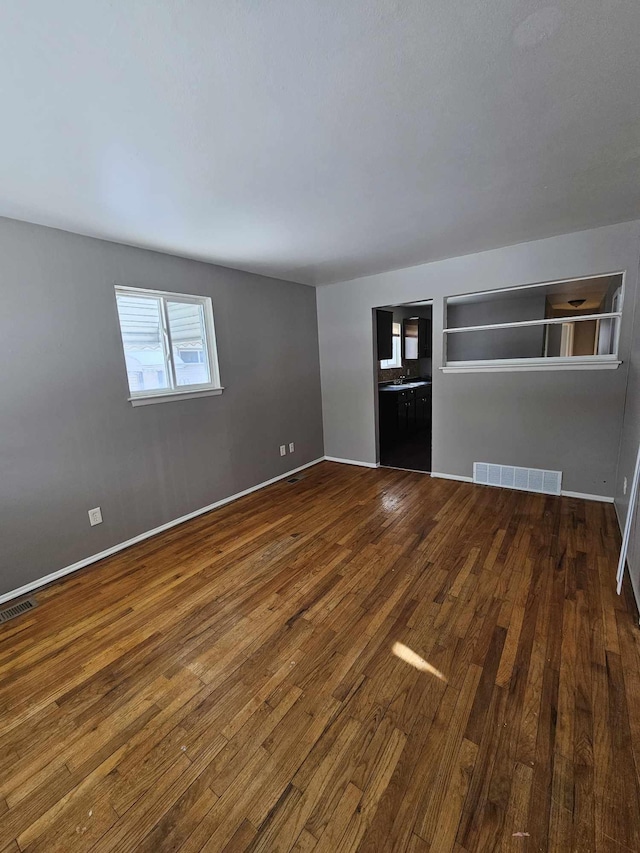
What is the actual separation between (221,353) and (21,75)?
251 centimetres

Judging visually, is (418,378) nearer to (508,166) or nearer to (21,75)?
(508,166)

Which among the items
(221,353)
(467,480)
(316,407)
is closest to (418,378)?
(316,407)

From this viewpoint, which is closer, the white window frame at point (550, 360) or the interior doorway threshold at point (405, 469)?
the white window frame at point (550, 360)

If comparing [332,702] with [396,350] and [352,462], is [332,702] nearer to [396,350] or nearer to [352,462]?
[352,462]

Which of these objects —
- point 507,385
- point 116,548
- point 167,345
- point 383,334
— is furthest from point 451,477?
point 116,548

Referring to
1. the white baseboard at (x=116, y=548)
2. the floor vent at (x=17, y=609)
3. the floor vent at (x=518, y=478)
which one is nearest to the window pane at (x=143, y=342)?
the white baseboard at (x=116, y=548)

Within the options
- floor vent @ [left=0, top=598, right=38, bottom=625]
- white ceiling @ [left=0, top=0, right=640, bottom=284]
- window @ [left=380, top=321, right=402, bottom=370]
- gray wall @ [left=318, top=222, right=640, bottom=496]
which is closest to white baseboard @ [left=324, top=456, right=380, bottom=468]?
gray wall @ [left=318, top=222, right=640, bottom=496]

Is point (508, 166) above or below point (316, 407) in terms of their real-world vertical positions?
above

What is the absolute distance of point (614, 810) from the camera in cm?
110

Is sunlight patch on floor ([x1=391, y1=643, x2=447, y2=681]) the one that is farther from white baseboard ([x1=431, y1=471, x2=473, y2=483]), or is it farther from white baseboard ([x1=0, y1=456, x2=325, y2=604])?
white baseboard ([x1=431, y1=471, x2=473, y2=483])

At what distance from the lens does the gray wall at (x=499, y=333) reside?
194 inches

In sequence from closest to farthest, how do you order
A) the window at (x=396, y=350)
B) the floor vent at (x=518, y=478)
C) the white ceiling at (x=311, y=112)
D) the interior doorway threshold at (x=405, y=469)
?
1. the white ceiling at (x=311, y=112)
2. the floor vent at (x=518, y=478)
3. the interior doorway threshold at (x=405, y=469)
4. the window at (x=396, y=350)

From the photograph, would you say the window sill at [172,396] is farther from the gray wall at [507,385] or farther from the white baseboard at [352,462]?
the white baseboard at [352,462]

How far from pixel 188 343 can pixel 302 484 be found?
204cm
